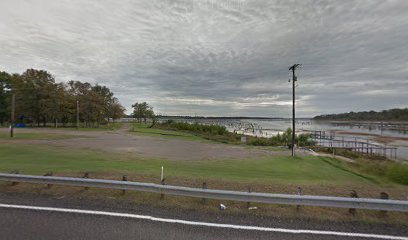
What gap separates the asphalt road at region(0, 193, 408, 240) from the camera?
3551 millimetres

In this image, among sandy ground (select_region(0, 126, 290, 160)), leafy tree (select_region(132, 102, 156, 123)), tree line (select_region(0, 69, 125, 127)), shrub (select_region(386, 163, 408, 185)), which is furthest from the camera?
leafy tree (select_region(132, 102, 156, 123))

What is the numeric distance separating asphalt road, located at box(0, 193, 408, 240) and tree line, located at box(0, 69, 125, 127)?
56372 millimetres

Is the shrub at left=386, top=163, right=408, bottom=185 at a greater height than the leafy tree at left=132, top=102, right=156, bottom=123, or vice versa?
the leafy tree at left=132, top=102, right=156, bottom=123

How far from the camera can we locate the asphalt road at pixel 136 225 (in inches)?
140

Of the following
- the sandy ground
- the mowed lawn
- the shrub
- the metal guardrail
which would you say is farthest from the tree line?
the shrub

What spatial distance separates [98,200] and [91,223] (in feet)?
4.06

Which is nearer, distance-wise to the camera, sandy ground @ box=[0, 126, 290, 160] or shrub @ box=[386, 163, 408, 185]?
shrub @ box=[386, 163, 408, 185]

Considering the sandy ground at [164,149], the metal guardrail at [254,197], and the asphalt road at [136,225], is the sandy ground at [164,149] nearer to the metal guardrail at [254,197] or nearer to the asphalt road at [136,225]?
the metal guardrail at [254,197]

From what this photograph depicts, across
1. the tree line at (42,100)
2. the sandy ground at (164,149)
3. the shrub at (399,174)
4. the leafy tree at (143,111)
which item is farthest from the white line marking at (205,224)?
the leafy tree at (143,111)

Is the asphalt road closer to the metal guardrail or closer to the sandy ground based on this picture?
the metal guardrail

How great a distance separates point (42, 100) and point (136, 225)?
192 feet

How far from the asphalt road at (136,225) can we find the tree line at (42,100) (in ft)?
185

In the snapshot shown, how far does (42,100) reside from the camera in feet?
165

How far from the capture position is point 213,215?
4398 millimetres
